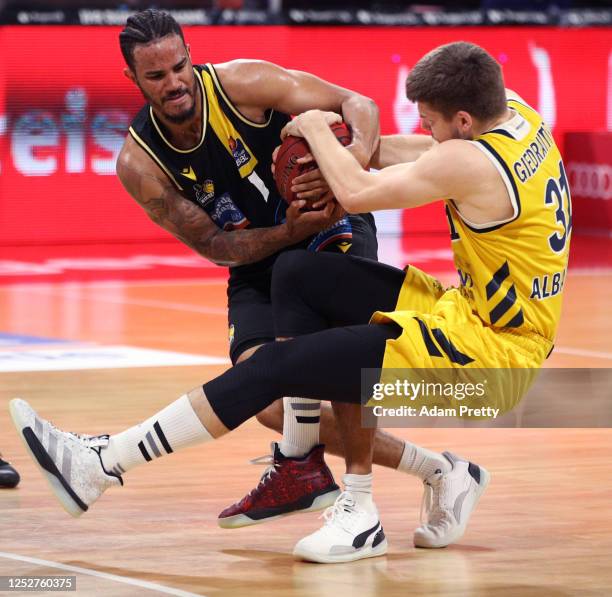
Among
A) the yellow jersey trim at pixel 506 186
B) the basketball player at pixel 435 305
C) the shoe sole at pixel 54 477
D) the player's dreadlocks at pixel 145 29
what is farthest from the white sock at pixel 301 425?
the player's dreadlocks at pixel 145 29

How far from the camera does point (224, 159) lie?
4.95 m

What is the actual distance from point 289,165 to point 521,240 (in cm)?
81

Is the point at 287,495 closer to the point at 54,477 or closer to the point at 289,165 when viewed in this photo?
the point at 54,477

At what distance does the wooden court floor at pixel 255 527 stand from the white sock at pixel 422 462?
0.59ft

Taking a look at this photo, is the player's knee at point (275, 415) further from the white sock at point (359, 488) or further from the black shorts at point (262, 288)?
the white sock at point (359, 488)

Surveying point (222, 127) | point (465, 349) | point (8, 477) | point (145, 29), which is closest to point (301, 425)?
point (465, 349)

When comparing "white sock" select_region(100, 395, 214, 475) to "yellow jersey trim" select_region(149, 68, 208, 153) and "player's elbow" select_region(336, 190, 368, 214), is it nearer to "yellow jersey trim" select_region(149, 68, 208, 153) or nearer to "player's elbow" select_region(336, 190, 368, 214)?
"player's elbow" select_region(336, 190, 368, 214)

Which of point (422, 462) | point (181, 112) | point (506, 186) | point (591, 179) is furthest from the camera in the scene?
point (591, 179)

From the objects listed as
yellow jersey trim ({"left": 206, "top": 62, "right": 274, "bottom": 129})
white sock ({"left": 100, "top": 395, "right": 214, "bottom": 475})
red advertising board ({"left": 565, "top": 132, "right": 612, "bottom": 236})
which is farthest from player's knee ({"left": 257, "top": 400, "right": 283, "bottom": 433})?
red advertising board ({"left": 565, "top": 132, "right": 612, "bottom": 236})

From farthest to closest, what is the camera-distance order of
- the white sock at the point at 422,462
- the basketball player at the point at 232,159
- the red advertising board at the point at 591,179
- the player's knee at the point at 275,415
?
the red advertising board at the point at 591,179, the player's knee at the point at 275,415, the basketball player at the point at 232,159, the white sock at the point at 422,462

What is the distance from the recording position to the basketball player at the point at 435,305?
159 inches

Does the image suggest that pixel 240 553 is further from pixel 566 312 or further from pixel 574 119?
pixel 574 119

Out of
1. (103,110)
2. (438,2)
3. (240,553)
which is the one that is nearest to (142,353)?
(240,553)

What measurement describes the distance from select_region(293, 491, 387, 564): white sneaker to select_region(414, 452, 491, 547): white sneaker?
171mm
